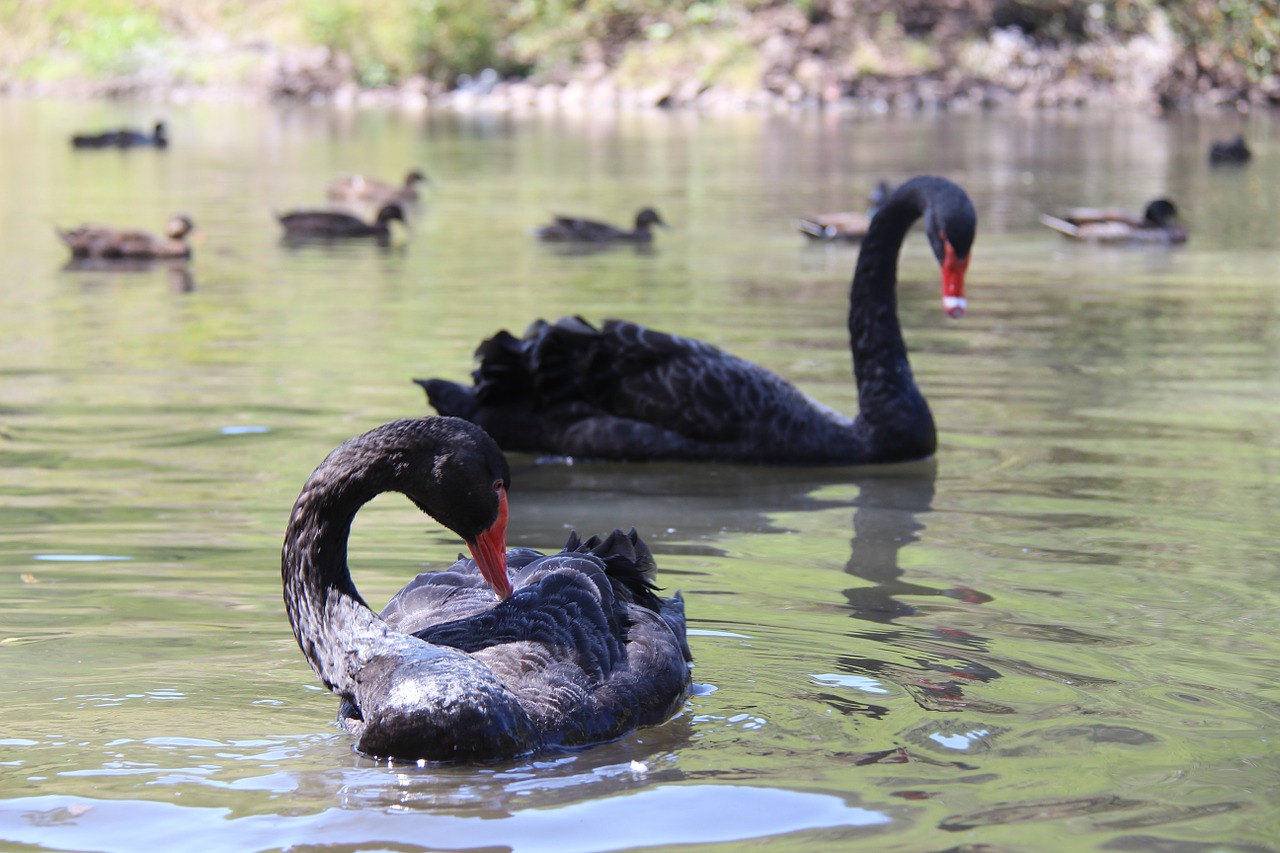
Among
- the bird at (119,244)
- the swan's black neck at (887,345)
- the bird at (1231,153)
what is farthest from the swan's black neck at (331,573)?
the bird at (1231,153)

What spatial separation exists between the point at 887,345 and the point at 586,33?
45152 mm

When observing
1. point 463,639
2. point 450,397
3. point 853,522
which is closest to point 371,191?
point 450,397

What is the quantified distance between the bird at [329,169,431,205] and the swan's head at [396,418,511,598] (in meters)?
17.7

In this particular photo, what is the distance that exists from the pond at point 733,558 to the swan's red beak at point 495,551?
44cm

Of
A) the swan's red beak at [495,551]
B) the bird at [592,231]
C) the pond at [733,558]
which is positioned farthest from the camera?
the bird at [592,231]

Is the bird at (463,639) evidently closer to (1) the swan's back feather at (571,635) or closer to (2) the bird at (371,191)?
(1) the swan's back feather at (571,635)

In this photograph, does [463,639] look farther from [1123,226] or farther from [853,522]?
[1123,226]

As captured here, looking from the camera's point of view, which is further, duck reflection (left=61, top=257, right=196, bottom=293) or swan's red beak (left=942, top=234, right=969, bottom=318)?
duck reflection (left=61, top=257, right=196, bottom=293)

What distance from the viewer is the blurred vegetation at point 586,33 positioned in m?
44.8

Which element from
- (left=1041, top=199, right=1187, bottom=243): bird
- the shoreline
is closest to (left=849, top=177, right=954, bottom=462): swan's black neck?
(left=1041, top=199, right=1187, bottom=243): bird

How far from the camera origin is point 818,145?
32094mm

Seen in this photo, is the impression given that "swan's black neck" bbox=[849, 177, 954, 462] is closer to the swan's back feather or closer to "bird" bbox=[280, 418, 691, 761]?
the swan's back feather

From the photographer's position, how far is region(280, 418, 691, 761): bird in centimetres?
414

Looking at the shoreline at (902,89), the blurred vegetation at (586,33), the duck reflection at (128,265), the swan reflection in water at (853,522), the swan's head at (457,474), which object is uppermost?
the blurred vegetation at (586,33)
